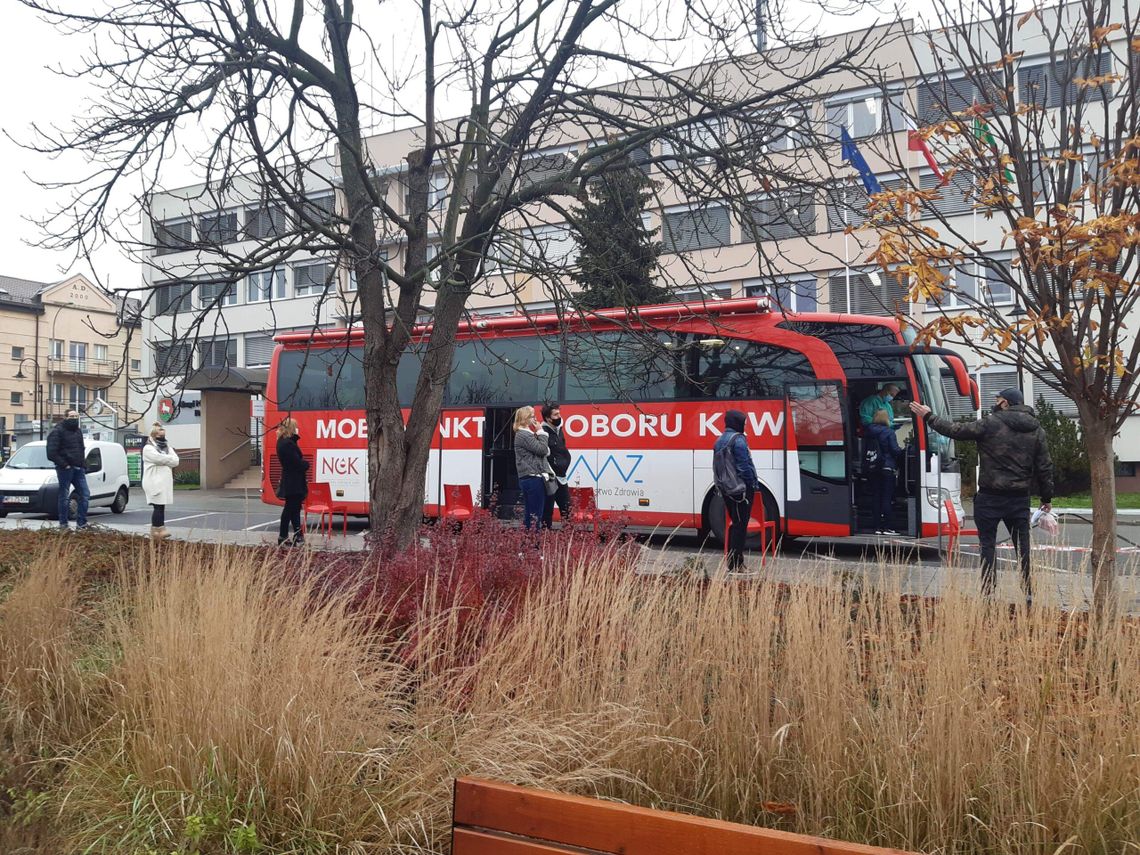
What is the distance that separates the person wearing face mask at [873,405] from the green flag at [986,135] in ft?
28.0

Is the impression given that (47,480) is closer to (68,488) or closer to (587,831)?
(68,488)

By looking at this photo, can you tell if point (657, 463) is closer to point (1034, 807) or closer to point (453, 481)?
point (453, 481)

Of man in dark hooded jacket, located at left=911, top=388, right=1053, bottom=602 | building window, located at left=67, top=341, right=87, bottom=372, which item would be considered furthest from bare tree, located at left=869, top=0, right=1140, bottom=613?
building window, located at left=67, top=341, right=87, bottom=372

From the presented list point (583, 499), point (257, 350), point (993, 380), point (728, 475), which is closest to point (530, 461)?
point (583, 499)

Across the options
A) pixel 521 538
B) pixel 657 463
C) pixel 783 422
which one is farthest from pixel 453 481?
pixel 521 538

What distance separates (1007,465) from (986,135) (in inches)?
175

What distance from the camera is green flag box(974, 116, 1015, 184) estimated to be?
16.5ft

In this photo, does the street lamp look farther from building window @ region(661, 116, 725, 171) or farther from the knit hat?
the knit hat

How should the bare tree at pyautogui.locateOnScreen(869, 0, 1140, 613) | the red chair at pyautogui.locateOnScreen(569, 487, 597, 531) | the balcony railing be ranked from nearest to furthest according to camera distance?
1. the bare tree at pyautogui.locateOnScreen(869, 0, 1140, 613)
2. the red chair at pyautogui.locateOnScreen(569, 487, 597, 531)
3. the balcony railing

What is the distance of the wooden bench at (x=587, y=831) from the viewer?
226 cm

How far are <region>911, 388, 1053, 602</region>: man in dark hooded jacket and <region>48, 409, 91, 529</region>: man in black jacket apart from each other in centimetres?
1288

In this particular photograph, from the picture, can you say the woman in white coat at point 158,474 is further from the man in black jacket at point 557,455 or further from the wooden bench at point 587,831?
the wooden bench at point 587,831

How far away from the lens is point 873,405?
44.1ft

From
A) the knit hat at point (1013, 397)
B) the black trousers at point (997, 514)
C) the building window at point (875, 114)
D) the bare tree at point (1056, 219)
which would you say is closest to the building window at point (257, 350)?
the building window at point (875, 114)
